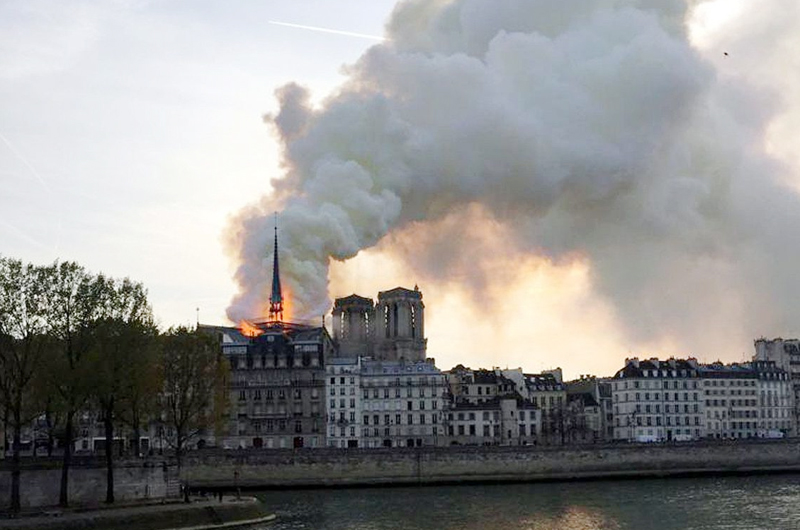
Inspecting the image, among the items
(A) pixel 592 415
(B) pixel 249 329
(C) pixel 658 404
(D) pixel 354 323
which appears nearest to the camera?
(B) pixel 249 329

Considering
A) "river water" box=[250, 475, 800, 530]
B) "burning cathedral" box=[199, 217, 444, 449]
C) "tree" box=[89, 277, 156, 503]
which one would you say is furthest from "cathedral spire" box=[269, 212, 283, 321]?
"tree" box=[89, 277, 156, 503]

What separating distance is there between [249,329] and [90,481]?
70559mm

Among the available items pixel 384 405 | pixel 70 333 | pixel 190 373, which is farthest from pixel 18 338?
pixel 384 405

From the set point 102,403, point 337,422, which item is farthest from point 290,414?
point 102,403

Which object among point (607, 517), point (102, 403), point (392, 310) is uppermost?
point (392, 310)

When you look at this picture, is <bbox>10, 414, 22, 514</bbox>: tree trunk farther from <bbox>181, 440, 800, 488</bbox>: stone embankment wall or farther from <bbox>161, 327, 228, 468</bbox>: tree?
<bbox>181, 440, 800, 488</bbox>: stone embankment wall

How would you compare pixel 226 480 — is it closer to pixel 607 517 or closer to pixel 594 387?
pixel 607 517

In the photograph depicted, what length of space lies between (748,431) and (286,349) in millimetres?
81136

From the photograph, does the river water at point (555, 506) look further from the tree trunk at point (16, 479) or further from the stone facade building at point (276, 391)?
the stone facade building at point (276, 391)

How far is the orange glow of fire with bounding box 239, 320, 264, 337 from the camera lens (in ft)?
504

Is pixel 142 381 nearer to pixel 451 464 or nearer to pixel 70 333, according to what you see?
pixel 70 333

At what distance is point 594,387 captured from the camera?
19550 centimetres

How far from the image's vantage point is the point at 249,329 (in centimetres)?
15550

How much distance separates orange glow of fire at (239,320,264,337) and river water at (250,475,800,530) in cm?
3847
